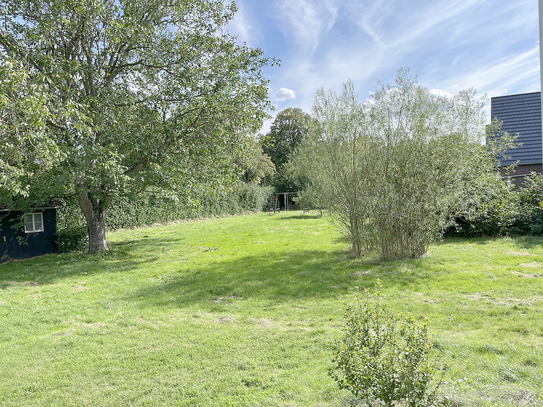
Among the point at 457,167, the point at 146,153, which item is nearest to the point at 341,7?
the point at 457,167

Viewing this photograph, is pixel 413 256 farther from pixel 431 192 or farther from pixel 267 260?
pixel 267 260

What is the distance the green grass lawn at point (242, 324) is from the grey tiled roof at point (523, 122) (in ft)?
29.1

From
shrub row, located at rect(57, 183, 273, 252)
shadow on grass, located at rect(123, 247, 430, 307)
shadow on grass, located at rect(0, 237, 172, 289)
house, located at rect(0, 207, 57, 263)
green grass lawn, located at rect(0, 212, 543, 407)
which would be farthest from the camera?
house, located at rect(0, 207, 57, 263)

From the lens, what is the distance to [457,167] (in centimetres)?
834

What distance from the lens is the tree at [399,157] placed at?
27.5ft

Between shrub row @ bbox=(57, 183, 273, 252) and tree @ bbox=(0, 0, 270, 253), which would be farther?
shrub row @ bbox=(57, 183, 273, 252)

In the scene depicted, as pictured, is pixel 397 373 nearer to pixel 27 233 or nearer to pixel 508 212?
pixel 508 212

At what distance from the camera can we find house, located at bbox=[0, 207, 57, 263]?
11148mm

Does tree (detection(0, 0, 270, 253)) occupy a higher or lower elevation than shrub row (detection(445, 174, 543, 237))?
higher

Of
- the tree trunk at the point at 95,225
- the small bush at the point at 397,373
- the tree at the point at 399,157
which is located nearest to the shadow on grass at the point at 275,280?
the tree at the point at 399,157

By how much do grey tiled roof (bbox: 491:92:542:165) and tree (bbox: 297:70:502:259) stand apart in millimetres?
10349

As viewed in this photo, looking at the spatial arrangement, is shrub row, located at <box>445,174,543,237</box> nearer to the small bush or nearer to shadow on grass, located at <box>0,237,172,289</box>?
the small bush

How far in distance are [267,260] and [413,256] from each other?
419cm

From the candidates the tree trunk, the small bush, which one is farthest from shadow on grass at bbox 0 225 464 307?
the small bush
